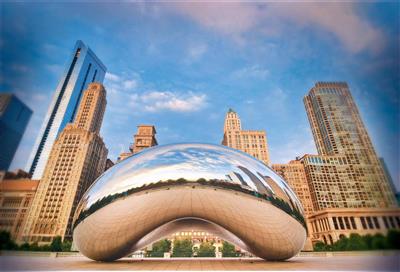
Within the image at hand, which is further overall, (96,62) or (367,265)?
(96,62)

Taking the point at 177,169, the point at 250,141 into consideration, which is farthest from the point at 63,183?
the point at 177,169

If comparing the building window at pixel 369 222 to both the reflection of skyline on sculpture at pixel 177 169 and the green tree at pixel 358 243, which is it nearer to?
the green tree at pixel 358 243

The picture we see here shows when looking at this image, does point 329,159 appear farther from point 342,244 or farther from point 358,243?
point 358,243

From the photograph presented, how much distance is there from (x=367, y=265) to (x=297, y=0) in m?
8.64

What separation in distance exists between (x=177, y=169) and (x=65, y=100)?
13390cm

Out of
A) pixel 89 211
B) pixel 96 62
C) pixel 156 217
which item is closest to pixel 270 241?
pixel 156 217

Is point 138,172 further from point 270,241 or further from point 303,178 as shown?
point 303,178

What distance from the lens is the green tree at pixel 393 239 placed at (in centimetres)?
313

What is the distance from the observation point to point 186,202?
5.72 meters

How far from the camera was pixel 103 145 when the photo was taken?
297 feet

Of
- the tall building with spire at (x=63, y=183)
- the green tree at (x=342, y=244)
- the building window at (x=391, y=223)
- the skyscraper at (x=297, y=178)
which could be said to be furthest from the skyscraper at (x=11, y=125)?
the skyscraper at (x=297, y=178)

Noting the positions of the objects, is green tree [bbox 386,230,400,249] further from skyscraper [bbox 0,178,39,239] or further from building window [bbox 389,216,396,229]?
skyscraper [bbox 0,178,39,239]

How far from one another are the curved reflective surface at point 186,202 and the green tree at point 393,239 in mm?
2773

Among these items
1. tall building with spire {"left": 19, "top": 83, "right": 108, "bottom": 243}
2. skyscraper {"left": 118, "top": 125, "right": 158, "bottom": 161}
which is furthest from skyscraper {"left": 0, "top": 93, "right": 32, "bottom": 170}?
skyscraper {"left": 118, "top": 125, "right": 158, "bottom": 161}
